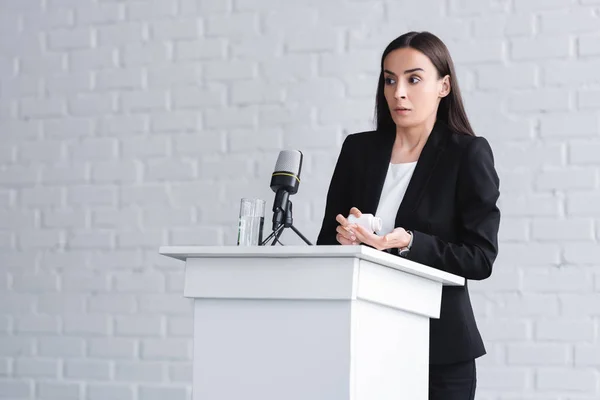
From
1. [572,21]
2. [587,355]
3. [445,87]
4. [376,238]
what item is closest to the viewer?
[376,238]

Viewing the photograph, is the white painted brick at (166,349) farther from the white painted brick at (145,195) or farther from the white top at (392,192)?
the white top at (392,192)

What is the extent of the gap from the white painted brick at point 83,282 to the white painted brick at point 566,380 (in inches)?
60.4

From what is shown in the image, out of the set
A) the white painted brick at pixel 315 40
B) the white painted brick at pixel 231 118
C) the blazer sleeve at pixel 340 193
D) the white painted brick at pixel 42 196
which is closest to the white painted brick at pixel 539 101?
the white painted brick at pixel 315 40

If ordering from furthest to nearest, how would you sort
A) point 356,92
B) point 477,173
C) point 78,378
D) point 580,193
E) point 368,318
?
point 78,378 → point 356,92 → point 580,193 → point 477,173 → point 368,318

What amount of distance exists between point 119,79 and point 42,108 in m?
0.33

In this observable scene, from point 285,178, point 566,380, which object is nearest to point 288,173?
point 285,178

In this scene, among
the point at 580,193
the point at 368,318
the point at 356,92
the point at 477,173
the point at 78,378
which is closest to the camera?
the point at 368,318

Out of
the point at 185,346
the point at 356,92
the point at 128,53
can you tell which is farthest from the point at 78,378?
the point at 356,92

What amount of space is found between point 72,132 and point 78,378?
2.93 ft

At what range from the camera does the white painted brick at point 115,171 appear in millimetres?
3400

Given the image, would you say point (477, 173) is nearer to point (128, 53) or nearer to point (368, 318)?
point (368, 318)

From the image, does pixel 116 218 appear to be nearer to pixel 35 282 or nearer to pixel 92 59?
pixel 35 282

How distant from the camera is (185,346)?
10.7 feet

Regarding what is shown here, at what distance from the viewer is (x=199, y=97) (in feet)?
11.0
